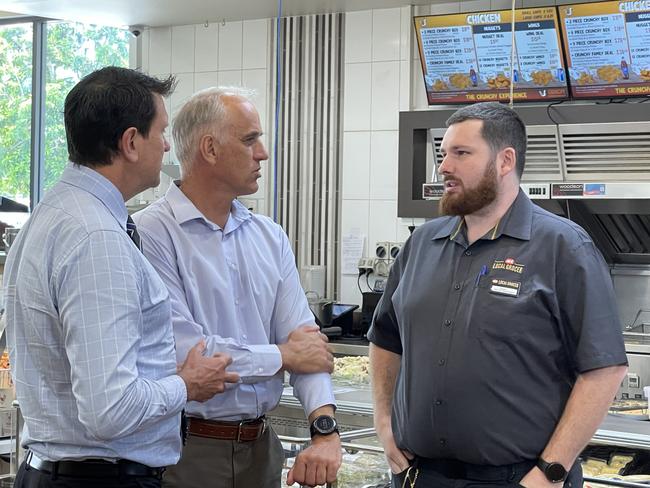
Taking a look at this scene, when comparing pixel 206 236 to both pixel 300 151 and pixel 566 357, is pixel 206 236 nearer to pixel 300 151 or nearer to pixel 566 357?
pixel 566 357

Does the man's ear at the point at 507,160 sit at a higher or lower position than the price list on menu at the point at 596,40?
lower

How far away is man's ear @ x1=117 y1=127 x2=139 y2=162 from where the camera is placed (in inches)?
68.7

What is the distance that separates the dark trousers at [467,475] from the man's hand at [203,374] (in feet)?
1.83

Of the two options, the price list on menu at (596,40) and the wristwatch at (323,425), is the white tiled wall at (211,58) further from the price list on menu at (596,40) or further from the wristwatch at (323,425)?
the wristwatch at (323,425)

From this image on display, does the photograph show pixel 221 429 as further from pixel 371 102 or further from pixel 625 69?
pixel 371 102

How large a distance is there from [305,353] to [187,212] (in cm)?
45

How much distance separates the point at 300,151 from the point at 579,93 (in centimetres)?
201

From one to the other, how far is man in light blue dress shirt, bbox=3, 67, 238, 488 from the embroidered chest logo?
801mm

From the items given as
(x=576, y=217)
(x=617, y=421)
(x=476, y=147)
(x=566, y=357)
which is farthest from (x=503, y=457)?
(x=576, y=217)

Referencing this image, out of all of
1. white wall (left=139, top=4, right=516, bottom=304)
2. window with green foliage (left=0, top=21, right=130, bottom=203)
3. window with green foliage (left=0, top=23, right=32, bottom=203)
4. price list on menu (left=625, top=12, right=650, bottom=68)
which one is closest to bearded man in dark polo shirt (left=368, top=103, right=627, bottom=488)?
price list on menu (left=625, top=12, right=650, bottom=68)

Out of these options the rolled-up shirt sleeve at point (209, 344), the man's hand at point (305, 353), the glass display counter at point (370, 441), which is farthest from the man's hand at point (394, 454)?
the rolled-up shirt sleeve at point (209, 344)

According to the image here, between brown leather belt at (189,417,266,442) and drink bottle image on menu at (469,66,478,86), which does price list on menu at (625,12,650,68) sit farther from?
brown leather belt at (189,417,266,442)

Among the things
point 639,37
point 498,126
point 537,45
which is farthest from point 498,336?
point 537,45

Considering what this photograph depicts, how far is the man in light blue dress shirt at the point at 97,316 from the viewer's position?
5.17 ft
